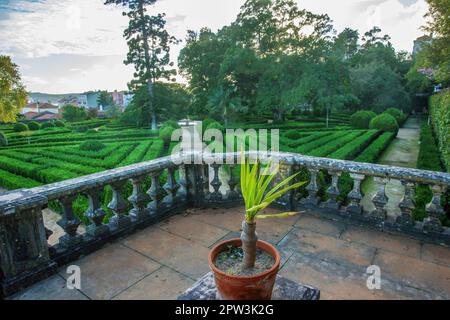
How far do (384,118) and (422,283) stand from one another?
20.8 metres

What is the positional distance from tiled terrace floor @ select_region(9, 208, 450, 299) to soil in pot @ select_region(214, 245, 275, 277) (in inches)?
35.4

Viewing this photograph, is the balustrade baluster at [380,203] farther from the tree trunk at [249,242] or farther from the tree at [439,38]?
the tree at [439,38]

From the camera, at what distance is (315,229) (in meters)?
3.80

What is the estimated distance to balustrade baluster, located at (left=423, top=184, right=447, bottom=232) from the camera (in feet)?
10.8

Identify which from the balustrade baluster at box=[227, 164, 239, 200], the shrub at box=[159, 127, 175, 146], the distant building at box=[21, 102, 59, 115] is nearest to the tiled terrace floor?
the balustrade baluster at box=[227, 164, 239, 200]

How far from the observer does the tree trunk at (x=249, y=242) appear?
5.87ft

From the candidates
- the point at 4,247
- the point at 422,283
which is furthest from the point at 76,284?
the point at 422,283

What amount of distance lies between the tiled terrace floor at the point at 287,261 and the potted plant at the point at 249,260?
948 mm

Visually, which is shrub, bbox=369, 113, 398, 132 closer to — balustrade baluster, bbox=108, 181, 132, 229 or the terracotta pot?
balustrade baluster, bbox=108, 181, 132, 229

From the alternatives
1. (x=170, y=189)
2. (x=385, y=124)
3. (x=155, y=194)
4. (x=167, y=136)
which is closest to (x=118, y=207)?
(x=155, y=194)

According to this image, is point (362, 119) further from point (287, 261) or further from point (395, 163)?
point (287, 261)

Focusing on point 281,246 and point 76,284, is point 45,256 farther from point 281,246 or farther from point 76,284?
point 281,246

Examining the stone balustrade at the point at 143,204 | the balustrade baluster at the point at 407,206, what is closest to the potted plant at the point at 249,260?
the stone balustrade at the point at 143,204

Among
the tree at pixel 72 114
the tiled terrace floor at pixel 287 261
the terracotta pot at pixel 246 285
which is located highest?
the tree at pixel 72 114
